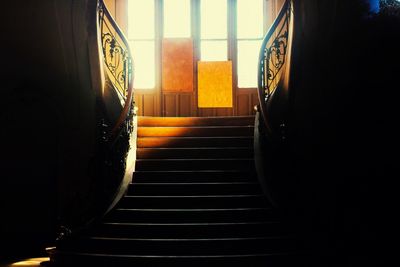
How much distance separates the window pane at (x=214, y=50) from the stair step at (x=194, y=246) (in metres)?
5.14

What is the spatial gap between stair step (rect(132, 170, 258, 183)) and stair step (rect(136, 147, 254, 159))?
0.39m

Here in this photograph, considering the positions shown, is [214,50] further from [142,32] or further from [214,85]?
[142,32]

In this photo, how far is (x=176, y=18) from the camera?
8.78 metres

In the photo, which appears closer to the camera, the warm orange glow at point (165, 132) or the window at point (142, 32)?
the warm orange glow at point (165, 132)

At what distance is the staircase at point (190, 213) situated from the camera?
13.2 feet

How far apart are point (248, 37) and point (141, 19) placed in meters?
2.06

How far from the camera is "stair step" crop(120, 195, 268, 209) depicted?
475cm

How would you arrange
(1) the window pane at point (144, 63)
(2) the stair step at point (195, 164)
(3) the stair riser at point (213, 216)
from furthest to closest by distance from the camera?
1. (1) the window pane at point (144, 63)
2. (2) the stair step at point (195, 164)
3. (3) the stair riser at point (213, 216)

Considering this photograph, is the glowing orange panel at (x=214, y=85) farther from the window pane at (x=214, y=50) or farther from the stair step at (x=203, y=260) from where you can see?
the stair step at (x=203, y=260)

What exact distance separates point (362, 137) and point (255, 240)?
6.17 ft

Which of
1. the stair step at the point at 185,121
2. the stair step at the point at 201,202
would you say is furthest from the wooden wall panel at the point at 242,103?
the stair step at the point at 201,202

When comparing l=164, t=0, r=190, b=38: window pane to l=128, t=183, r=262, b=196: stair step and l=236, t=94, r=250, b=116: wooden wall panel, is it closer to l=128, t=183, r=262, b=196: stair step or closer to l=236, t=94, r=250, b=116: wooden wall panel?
l=236, t=94, r=250, b=116: wooden wall panel

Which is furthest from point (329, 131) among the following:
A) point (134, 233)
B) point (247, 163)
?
point (134, 233)

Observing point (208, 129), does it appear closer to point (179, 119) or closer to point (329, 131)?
point (179, 119)
